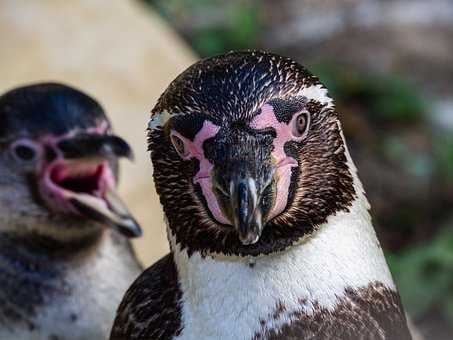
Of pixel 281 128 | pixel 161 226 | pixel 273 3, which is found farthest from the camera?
pixel 273 3

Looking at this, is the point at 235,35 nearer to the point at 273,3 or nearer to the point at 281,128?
the point at 273,3

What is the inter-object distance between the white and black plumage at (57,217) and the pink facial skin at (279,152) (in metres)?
0.90

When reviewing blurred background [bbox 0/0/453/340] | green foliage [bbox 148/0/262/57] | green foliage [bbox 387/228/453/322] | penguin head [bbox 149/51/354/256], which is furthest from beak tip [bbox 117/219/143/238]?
green foliage [bbox 148/0/262/57]

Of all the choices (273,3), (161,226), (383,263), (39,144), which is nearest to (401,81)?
(273,3)

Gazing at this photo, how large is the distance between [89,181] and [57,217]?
13cm

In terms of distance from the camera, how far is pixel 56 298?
121 inches

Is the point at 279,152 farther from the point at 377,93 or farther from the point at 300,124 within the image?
the point at 377,93

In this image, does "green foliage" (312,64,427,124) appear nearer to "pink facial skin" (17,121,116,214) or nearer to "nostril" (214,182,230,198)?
"pink facial skin" (17,121,116,214)

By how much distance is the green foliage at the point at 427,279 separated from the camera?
15.2 feet

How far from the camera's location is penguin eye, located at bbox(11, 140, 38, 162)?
3.14 m

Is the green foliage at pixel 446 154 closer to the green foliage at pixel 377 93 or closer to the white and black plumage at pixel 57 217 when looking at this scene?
the green foliage at pixel 377 93

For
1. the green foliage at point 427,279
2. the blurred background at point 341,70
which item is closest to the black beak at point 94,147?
the blurred background at point 341,70

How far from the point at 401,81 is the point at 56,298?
364 centimetres

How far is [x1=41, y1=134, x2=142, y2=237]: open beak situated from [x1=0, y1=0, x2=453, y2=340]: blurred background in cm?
109
